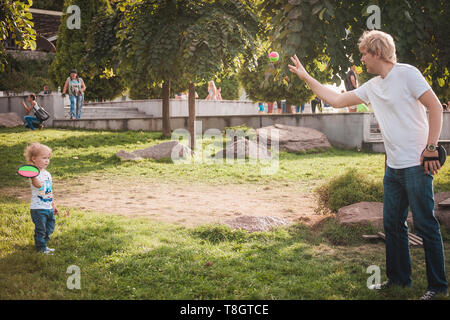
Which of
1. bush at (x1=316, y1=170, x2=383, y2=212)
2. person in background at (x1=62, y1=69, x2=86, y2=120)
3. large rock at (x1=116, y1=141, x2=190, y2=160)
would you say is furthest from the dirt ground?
person in background at (x1=62, y1=69, x2=86, y2=120)

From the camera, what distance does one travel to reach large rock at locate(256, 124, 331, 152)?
14555 mm

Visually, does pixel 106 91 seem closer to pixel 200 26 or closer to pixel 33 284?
pixel 200 26

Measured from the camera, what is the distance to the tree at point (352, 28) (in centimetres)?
548

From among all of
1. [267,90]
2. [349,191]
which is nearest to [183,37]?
[349,191]

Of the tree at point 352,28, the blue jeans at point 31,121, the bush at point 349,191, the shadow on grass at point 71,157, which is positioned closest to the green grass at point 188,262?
the bush at point 349,191

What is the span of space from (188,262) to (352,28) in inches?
157

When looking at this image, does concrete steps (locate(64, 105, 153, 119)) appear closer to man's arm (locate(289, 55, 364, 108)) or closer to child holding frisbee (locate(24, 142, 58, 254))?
child holding frisbee (locate(24, 142, 58, 254))

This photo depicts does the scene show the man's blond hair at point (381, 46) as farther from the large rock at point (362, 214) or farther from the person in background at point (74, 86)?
the person in background at point (74, 86)

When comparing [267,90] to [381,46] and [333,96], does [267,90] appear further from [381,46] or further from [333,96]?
[381,46]

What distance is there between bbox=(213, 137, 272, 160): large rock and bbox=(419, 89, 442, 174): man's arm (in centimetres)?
933

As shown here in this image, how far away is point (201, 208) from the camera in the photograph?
721 cm

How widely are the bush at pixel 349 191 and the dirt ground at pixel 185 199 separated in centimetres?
33

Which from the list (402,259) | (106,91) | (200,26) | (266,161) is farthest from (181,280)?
(106,91)

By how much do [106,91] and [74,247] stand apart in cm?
1892
